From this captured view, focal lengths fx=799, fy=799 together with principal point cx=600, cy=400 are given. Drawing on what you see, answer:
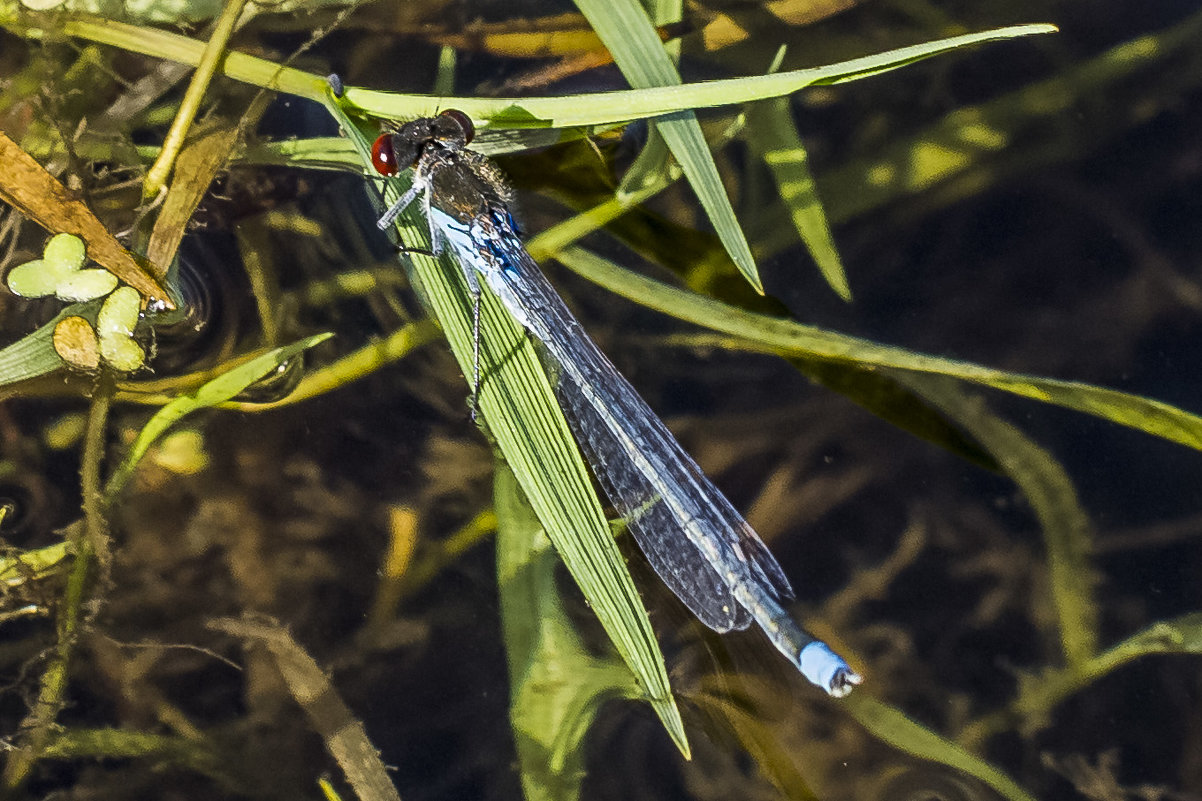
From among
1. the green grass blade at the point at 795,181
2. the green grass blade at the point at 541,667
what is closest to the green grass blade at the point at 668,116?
the green grass blade at the point at 795,181

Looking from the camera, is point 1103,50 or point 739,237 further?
point 1103,50

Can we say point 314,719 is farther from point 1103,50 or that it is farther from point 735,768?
point 1103,50

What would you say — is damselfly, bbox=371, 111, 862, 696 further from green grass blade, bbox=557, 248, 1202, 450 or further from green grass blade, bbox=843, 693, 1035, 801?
green grass blade, bbox=843, 693, 1035, 801

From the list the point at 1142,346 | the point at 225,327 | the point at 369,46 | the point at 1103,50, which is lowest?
the point at 1142,346

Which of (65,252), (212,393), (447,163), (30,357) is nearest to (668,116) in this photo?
(447,163)

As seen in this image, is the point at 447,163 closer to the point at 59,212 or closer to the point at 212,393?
the point at 212,393

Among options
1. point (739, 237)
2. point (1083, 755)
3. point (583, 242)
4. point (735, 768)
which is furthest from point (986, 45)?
point (735, 768)

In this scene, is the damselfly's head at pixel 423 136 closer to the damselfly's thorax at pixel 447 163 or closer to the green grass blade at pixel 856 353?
the damselfly's thorax at pixel 447 163
